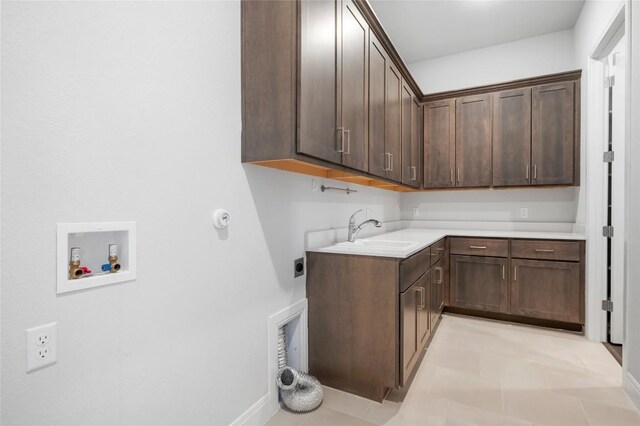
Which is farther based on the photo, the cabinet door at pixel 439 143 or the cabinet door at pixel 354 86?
the cabinet door at pixel 439 143

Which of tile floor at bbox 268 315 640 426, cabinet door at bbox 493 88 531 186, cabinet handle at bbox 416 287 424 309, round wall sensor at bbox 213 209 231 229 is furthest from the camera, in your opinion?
cabinet door at bbox 493 88 531 186

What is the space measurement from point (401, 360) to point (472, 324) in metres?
1.75

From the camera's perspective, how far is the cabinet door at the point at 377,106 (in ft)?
7.11

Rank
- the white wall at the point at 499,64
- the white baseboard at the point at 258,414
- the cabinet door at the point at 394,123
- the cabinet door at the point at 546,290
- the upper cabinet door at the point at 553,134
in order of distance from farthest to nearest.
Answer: the white wall at the point at 499,64, the upper cabinet door at the point at 553,134, the cabinet door at the point at 546,290, the cabinet door at the point at 394,123, the white baseboard at the point at 258,414

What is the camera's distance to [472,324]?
A: 320cm

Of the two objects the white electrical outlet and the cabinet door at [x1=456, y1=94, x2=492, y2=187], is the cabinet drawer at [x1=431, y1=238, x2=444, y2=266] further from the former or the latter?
the white electrical outlet

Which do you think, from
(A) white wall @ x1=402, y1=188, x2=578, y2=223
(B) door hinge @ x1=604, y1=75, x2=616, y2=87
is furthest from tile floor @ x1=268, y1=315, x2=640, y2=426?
(B) door hinge @ x1=604, y1=75, x2=616, y2=87

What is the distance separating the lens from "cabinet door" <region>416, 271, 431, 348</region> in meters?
2.20

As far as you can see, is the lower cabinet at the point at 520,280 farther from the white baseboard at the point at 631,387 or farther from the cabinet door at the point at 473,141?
the white baseboard at the point at 631,387

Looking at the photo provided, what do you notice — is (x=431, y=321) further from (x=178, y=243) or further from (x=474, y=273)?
(x=178, y=243)

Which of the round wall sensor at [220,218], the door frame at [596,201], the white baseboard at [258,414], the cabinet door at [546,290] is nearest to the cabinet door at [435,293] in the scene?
the cabinet door at [546,290]

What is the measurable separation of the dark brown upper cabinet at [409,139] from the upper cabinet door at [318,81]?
4.77ft

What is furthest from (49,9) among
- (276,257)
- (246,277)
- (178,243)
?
(276,257)

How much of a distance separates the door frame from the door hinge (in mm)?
26
